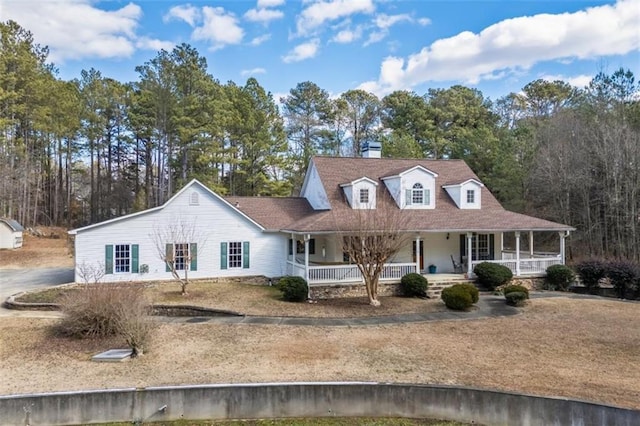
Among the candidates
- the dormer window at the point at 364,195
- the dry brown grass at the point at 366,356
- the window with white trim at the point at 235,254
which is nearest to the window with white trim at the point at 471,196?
the dormer window at the point at 364,195

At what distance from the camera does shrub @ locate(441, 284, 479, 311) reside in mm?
15695

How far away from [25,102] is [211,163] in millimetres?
16278

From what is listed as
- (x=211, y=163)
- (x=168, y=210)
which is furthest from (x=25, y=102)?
(x=168, y=210)

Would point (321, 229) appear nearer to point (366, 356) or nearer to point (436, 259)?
point (436, 259)

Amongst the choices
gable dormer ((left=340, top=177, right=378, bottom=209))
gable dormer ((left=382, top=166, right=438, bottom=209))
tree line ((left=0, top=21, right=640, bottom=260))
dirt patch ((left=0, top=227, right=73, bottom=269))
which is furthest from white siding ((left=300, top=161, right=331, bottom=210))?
dirt patch ((left=0, top=227, right=73, bottom=269))

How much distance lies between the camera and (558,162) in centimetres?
2922

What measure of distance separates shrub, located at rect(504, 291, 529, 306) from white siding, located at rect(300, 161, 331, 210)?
9.56m

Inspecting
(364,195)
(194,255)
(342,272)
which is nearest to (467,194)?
(364,195)

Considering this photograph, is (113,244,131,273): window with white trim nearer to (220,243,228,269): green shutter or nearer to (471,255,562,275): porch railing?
(220,243,228,269): green shutter

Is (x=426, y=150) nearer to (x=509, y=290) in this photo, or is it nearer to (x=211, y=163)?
(x=211, y=163)

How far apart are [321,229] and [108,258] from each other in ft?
31.9

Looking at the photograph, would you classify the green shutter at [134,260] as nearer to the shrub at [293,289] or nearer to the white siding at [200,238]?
the white siding at [200,238]

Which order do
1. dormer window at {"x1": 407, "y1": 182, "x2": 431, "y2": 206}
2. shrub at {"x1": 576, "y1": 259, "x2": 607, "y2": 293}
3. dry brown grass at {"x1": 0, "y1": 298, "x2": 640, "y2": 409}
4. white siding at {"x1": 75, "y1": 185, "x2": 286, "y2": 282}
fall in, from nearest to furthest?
1. dry brown grass at {"x1": 0, "y1": 298, "x2": 640, "y2": 409}
2. white siding at {"x1": 75, "y1": 185, "x2": 286, "y2": 282}
3. shrub at {"x1": 576, "y1": 259, "x2": 607, "y2": 293}
4. dormer window at {"x1": 407, "y1": 182, "x2": 431, "y2": 206}

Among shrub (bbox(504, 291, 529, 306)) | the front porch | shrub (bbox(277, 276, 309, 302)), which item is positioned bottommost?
shrub (bbox(504, 291, 529, 306))
